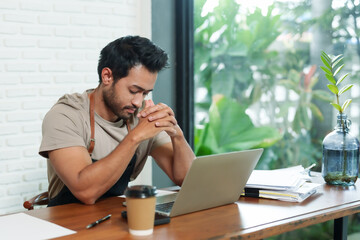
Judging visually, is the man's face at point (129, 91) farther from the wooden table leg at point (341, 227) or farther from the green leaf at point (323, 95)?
the green leaf at point (323, 95)

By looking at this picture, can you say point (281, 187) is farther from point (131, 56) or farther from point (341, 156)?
point (131, 56)

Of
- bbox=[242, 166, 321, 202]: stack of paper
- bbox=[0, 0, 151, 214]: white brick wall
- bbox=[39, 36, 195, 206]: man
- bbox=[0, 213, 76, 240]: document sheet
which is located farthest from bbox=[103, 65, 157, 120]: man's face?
bbox=[0, 0, 151, 214]: white brick wall

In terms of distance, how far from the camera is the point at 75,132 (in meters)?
2.02

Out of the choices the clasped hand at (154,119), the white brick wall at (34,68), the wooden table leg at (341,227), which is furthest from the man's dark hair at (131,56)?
the white brick wall at (34,68)

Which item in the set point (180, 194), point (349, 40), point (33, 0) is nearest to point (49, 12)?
point (33, 0)

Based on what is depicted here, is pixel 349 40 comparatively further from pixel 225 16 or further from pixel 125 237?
pixel 125 237

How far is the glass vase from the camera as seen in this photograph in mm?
2075

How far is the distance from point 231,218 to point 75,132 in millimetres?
768

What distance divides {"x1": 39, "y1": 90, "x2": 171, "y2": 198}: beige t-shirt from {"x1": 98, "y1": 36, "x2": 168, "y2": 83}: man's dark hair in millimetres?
190

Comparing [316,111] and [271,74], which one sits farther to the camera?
[271,74]

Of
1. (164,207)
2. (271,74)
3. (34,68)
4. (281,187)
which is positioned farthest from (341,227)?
(34,68)

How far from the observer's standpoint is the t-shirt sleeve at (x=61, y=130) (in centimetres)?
192

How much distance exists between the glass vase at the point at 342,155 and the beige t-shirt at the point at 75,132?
0.74m

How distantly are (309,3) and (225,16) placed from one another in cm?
68
